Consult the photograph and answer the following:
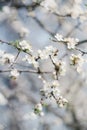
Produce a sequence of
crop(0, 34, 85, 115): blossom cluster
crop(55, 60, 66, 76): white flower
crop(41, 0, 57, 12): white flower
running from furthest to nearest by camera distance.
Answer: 1. crop(41, 0, 57, 12): white flower
2. crop(55, 60, 66, 76): white flower
3. crop(0, 34, 85, 115): blossom cluster

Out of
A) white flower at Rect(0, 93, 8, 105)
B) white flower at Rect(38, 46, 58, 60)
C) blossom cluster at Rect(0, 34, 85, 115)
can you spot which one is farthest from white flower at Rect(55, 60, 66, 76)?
white flower at Rect(0, 93, 8, 105)

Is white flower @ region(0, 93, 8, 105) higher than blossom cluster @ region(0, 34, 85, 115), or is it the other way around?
blossom cluster @ region(0, 34, 85, 115)

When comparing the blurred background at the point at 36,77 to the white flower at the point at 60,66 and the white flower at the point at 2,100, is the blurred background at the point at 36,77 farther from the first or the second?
the white flower at the point at 60,66

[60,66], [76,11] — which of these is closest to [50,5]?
[76,11]

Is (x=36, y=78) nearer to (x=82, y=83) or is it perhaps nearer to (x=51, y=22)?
(x=82, y=83)

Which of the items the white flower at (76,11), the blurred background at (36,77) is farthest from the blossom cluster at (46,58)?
the white flower at (76,11)

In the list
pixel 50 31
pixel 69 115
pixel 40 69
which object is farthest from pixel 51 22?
pixel 69 115

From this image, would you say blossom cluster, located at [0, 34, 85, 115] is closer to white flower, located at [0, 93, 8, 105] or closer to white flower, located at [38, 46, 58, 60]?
white flower, located at [38, 46, 58, 60]

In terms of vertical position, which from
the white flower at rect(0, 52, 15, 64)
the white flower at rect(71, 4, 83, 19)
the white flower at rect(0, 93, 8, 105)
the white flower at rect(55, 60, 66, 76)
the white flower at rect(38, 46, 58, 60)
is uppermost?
the white flower at rect(38, 46, 58, 60)
